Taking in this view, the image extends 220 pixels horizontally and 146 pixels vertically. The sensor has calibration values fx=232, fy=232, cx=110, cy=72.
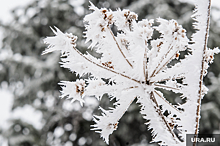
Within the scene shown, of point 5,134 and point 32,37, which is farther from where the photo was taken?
point 32,37

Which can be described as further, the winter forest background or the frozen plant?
the winter forest background

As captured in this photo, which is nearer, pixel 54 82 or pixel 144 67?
pixel 144 67

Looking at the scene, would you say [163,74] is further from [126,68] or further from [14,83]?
[14,83]

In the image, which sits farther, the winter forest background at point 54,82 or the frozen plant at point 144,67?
the winter forest background at point 54,82

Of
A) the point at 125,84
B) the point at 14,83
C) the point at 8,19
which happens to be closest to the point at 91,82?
the point at 125,84
